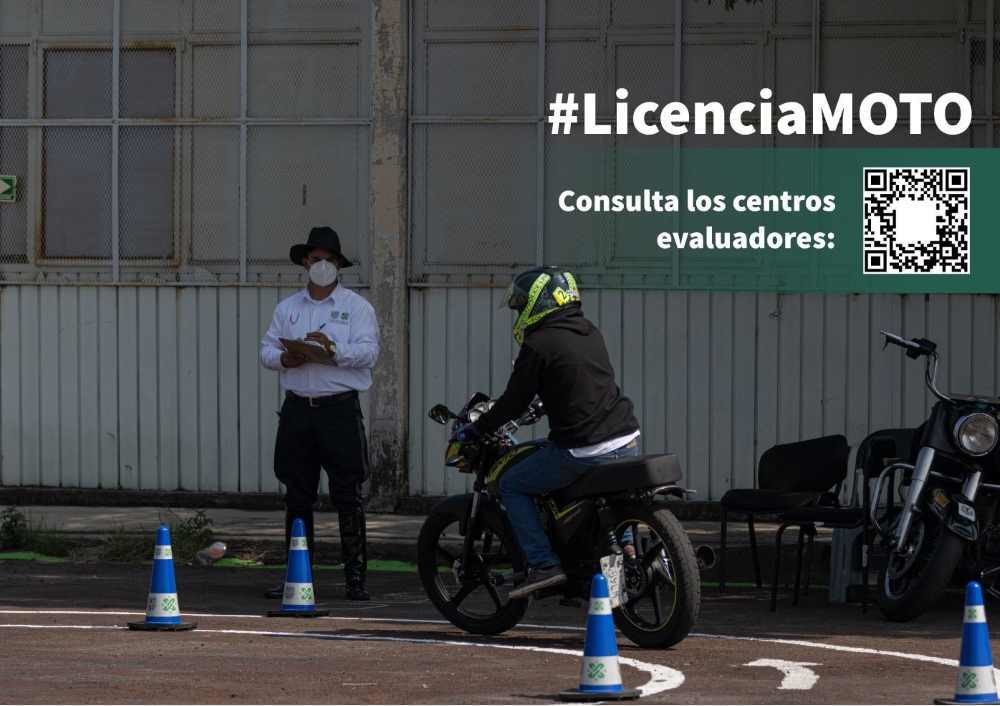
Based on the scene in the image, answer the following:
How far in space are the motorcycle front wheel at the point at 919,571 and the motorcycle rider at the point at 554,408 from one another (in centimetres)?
178

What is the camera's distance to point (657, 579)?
1055 centimetres

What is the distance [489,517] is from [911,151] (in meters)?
7.39

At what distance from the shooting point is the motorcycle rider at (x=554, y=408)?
1091cm

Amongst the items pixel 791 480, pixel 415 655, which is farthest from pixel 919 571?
pixel 415 655

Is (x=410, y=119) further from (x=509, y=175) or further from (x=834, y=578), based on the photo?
(x=834, y=578)

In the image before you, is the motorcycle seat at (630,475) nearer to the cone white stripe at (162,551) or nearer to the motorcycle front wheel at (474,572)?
the motorcycle front wheel at (474,572)

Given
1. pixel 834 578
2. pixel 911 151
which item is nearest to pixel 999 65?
pixel 911 151

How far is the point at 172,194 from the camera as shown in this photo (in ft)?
60.0

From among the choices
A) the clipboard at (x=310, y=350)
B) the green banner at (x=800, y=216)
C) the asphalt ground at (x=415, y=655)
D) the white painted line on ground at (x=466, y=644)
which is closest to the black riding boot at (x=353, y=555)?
the asphalt ground at (x=415, y=655)

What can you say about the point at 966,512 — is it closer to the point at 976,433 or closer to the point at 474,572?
the point at 976,433

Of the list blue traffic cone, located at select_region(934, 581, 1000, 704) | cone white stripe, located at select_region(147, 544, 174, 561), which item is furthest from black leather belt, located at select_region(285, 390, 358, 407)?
blue traffic cone, located at select_region(934, 581, 1000, 704)

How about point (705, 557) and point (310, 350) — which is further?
point (310, 350)

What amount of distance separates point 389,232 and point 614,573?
300 inches

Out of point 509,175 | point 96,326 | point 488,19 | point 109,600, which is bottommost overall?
point 109,600
